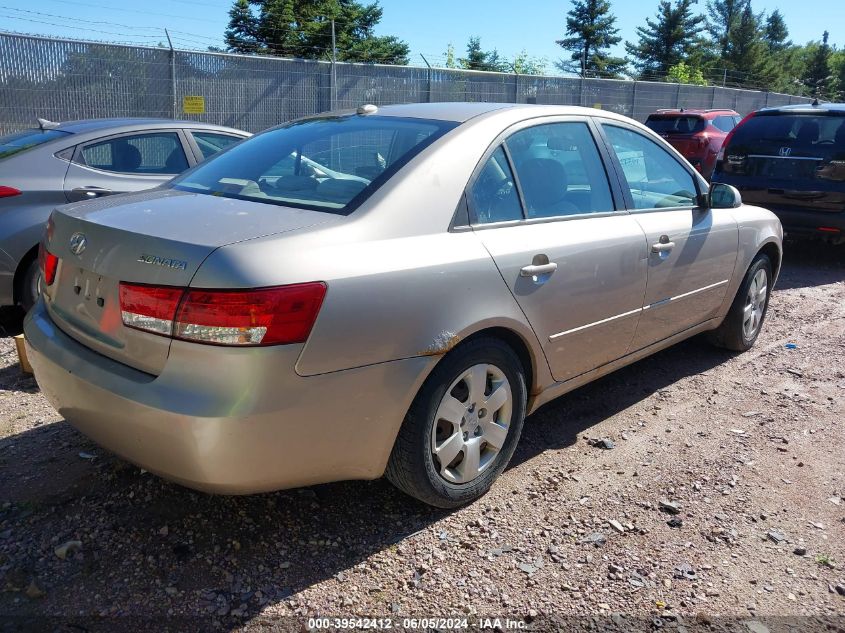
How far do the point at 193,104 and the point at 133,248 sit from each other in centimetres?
1043

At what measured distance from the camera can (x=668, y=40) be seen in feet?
214

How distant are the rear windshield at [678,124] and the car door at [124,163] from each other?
11.6m

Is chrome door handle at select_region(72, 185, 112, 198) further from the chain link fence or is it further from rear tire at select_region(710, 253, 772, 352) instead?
the chain link fence

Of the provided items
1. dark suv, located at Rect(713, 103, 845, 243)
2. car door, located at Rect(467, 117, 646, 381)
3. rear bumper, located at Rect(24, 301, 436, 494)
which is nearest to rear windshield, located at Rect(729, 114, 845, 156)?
dark suv, located at Rect(713, 103, 845, 243)

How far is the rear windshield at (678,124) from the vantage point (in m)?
15.1

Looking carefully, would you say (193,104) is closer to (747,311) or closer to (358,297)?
(747,311)

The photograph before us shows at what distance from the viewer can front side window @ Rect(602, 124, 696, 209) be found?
4.10 m

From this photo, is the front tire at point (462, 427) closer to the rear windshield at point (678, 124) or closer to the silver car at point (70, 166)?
the silver car at point (70, 166)

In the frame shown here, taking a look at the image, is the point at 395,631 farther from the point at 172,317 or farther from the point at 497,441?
the point at 172,317

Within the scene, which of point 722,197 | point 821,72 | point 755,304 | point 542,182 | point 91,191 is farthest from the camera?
point 821,72

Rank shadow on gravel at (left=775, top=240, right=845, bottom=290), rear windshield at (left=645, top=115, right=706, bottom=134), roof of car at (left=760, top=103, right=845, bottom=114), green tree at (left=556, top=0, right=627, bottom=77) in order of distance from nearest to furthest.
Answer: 1. shadow on gravel at (left=775, top=240, right=845, bottom=290)
2. roof of car at (left=760, top=103, right=845, bottom=114)
3. rear windshield at (left=645, top=115, right=706, bottom=134)
4. green tree at (left=556, top=0, right=627, bottom=77)

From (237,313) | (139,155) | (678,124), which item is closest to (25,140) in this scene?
(139,155)

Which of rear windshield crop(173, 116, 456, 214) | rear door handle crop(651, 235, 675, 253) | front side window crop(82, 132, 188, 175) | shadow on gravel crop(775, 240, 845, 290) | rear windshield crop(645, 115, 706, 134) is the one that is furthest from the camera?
rear windshield crop(645, 115, 706, 134)

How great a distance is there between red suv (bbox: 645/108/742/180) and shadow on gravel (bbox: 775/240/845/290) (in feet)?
16.9
